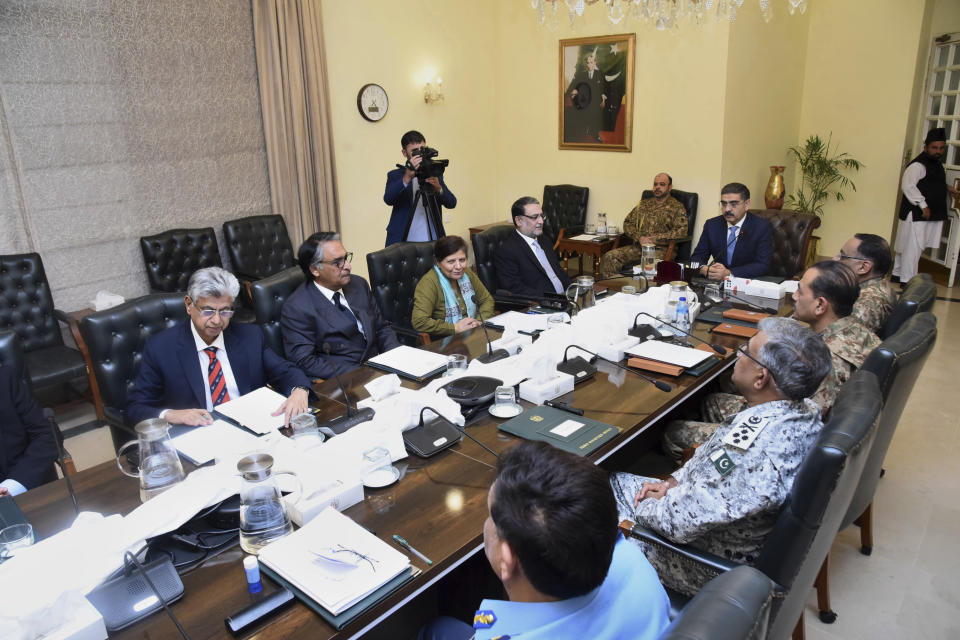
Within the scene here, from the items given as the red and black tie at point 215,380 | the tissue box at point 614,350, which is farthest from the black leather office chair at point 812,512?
the red and black tie at point 215,380

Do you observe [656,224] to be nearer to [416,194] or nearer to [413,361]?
[416,194]

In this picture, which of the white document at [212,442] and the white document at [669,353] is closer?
the white document at [212,442]

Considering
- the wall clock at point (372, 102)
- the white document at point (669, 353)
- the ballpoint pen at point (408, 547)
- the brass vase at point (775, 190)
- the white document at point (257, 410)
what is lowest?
the ballpoint pen at point (408, 547)

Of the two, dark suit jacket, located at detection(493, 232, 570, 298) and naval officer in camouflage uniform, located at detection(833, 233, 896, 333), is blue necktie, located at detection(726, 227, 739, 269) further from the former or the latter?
dark suit jacket, located at detection(493, 232, 570, 298)

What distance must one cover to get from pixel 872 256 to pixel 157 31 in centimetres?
455

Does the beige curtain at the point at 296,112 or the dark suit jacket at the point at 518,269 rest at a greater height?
the beige curtain at the point at 296,112

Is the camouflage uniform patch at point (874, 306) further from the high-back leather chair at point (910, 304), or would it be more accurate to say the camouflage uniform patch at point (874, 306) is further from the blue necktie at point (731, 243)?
the blue necktie at point (731, 243)

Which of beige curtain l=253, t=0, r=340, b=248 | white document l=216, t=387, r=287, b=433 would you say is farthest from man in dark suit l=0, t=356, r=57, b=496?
beige curtain l=253, t=0, r=340, b=248

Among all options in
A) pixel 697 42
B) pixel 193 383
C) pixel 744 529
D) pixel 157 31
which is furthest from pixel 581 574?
pixel 697 42

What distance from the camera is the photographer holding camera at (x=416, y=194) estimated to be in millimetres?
4465

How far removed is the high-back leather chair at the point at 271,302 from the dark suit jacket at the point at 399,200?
5.46 ft

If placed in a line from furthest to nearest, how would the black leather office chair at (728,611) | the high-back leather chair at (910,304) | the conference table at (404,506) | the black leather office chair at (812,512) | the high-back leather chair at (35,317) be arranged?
the high-back leather chair at (35,317) < the high-back leather chair at (910,304) < the black leather office chair at (812,512) < the conference table at (404,506) < the black leather office chair at (728,611)

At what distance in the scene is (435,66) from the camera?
6219mm

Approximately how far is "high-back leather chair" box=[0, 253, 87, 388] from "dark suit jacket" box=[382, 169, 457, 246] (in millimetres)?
2147
